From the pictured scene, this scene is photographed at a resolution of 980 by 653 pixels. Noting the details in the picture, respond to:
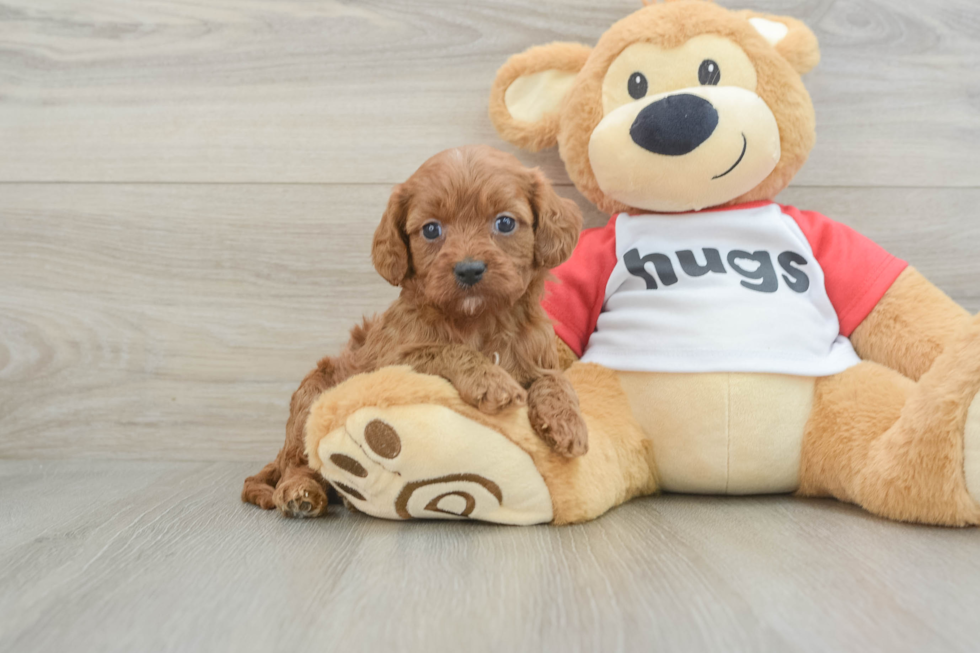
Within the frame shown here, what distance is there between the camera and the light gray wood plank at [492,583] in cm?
66

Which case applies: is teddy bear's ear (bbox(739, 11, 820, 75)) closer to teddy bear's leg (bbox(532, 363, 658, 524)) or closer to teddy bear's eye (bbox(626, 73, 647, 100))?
Answer: teddy bear's eye (bbox(626, 73, 647, 100))

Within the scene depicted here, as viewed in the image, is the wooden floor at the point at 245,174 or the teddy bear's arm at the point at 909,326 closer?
the teddy bear's arm at the point at 909,326

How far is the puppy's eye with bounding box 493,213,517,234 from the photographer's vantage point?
97 cm

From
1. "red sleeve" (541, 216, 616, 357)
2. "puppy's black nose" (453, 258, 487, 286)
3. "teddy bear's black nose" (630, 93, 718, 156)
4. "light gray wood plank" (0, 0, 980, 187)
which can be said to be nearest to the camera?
"puppy's black nose" (453, 258, 487, 286)

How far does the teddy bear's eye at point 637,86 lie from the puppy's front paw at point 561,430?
58 centimetres

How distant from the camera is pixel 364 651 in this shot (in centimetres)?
63

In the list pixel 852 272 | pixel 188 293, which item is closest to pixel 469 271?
pixel 852 272

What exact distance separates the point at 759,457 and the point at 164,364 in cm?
118

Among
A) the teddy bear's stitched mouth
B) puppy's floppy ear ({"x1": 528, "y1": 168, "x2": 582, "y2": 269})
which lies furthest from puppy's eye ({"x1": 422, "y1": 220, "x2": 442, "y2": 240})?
the teddy bear's stitched mouth

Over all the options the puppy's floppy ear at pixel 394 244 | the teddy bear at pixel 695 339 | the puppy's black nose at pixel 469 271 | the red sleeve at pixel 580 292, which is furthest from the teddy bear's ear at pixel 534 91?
the puppy's black nose at pixel 469 271

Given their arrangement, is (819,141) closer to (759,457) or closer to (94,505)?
(759,457)

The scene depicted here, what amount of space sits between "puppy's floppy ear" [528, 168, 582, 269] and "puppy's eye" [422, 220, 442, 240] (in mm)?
141

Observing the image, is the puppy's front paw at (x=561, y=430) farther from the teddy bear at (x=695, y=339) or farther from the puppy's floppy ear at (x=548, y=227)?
the puppy's floppy ear at (x=548, y=227)

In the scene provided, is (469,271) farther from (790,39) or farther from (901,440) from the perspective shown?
(790,39)
